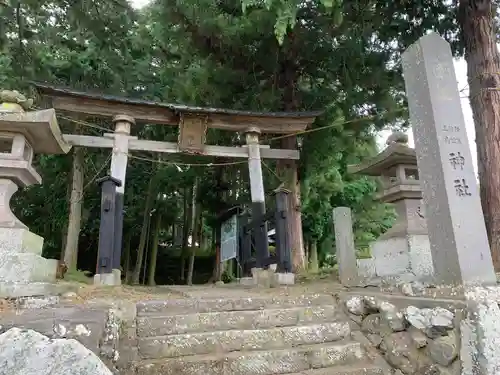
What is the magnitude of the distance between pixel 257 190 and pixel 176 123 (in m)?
2.35

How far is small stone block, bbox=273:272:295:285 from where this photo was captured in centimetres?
677

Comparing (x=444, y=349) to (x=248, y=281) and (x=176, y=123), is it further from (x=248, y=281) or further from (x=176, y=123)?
(x=176, y=123)

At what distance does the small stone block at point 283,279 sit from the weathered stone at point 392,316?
10.3ft

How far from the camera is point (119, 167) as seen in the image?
747 cm

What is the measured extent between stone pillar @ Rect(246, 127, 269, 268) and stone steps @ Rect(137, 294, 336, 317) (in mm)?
3440

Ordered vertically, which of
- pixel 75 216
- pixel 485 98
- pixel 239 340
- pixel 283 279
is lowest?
pixel 239 340

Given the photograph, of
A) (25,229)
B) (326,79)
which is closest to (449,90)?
(25,229)

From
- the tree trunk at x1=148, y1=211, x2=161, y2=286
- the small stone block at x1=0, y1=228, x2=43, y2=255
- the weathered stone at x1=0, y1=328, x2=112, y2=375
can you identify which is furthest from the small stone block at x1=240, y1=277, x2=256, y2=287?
the tree trunk at x1=148, y1=211, x2=161, y2=286

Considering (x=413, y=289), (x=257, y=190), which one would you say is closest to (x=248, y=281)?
(x=257, y=190)

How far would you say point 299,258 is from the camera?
29.2 feet

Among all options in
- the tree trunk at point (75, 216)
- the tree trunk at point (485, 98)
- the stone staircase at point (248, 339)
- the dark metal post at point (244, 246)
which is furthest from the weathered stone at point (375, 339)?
the tree trunk at point (75, 216)

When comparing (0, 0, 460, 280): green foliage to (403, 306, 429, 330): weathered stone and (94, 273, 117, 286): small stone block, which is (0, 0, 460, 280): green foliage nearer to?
(403, 306, 429, 330): weathered stone

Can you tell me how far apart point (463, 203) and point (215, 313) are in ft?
8.69

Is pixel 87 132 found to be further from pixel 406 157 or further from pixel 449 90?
pixel 449 90
